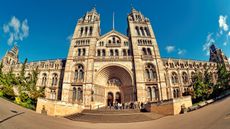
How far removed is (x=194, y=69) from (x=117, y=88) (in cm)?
2233

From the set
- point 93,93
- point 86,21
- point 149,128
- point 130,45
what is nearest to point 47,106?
point 93,93

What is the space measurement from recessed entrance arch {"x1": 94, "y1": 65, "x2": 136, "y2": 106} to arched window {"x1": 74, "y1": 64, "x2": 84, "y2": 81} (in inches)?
132

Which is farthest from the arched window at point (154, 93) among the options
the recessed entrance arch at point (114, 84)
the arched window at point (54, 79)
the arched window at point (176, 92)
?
the arched window at point (54, 79)

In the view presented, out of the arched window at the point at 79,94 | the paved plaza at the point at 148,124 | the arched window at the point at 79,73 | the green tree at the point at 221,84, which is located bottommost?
the paved plaza at the point at 148,124

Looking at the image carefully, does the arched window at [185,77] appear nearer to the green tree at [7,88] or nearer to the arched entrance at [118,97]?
the arched entrance at [118,97]

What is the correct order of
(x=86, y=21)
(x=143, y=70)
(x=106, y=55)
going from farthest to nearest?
(x=86, y=21) < (x=106, y=55) < (x=143, y=70)

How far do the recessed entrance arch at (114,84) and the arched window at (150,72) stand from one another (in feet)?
13.0

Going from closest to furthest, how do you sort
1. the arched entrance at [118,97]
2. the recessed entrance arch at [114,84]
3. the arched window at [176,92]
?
the recessed entrance arch at [114,84] < the arched entrance at [118,97] < the arched window at [176,92]

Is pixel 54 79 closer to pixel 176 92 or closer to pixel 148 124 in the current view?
pixel 148 124

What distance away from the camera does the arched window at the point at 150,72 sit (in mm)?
30827

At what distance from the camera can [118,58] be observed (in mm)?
32031

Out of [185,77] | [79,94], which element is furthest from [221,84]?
[79,94]

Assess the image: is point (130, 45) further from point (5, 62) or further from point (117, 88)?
point (5, 62)

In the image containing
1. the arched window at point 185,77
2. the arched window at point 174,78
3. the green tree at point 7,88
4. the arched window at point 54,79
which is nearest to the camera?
the green tree at point 7,88
